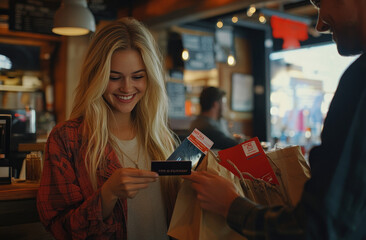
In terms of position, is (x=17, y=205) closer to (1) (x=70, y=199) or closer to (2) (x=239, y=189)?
(1) (x=70, y=199)

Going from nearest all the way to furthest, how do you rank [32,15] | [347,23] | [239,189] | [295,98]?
[347,23], [239,189], [32,15], [295,98]

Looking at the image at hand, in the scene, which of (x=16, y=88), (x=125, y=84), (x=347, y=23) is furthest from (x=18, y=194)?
(x=16, y=88)

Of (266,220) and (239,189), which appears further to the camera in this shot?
(239,189)

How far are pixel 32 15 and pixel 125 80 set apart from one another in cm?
354

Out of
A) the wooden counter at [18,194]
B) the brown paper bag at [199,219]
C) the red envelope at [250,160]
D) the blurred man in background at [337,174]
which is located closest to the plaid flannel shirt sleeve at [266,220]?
the blurred man in background at [337,174]

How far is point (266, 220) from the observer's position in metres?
1.03

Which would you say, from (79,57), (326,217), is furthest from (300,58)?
(326,217)

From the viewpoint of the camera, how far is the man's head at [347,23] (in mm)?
1008

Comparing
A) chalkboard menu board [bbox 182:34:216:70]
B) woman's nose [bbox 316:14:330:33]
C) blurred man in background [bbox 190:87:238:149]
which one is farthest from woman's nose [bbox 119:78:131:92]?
chalkboard menu board [bbox 182:34:216:70]

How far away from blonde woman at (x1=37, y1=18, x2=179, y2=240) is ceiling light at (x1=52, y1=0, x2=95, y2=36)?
1.73m

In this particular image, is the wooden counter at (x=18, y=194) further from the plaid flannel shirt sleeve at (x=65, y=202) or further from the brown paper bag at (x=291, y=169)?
the brown paper bag at (x=291, y=169)

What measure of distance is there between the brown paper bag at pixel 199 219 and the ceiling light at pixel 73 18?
237 cm

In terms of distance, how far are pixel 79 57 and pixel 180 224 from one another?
15.4ft

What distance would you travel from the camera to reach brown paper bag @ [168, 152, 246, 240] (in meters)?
1.29
